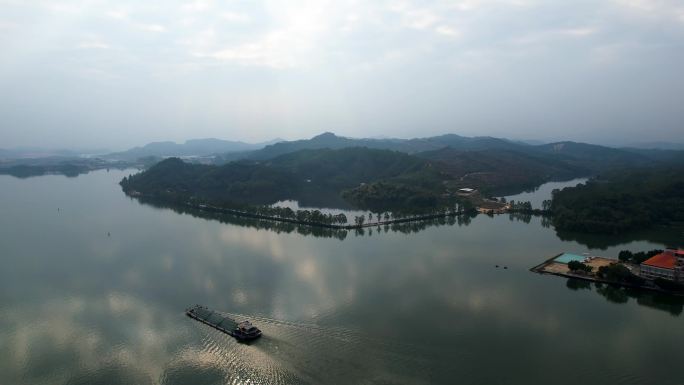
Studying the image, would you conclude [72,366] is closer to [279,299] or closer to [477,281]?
[279,299]

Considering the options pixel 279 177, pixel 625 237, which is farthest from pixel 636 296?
pixel 279 177

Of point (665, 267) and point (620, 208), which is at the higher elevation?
point (620, 208)

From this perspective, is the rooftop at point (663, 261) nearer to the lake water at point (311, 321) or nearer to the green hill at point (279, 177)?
the lake water at point (311, 321)

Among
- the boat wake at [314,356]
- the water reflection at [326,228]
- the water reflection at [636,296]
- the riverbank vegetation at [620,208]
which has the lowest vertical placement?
the boat wake at [314,356]

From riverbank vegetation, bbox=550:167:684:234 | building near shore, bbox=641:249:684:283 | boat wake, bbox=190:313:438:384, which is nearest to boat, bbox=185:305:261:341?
boat wake, bbox=190:313:438:384

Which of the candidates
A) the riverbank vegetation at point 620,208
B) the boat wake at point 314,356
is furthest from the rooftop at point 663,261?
the boat wake at point 314,356

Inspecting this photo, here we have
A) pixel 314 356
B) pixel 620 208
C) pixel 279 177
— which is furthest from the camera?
pixel 279 177

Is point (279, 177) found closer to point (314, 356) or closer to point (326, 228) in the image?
point (326, 228)
